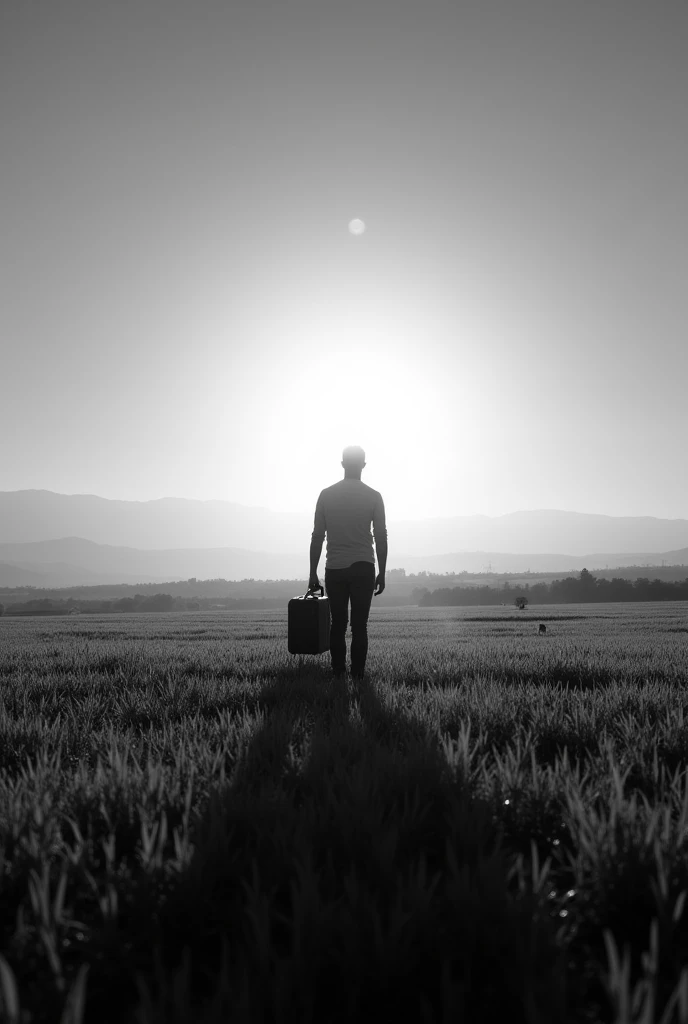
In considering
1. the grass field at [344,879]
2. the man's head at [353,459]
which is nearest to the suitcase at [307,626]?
the man's head at [353,459]

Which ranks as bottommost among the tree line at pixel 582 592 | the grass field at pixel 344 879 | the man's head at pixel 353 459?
the tree line at pixel 582 592

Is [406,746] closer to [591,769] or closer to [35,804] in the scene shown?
[591,769]

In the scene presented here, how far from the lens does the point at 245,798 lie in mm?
2182

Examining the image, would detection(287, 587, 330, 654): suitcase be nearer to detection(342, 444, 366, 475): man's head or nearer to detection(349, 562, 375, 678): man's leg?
detection(349, 562, 375, 678): man's leg

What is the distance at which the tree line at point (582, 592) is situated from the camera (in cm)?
6500

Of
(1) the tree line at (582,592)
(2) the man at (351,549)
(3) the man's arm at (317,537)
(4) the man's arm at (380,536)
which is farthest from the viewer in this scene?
(1) the tree line at (582,592)

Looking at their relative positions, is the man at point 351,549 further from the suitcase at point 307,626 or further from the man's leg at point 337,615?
the suitcase at point 307,626

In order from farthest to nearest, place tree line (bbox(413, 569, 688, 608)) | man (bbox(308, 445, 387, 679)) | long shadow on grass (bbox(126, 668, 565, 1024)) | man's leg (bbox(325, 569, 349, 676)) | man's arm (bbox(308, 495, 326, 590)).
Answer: tree line (bbox(413, 569, 688, 608)) → man's arm (bbox(308, 495, 326, 590)) → man (bbox(308, 445, 387, 679)) → man's leg (bbox(325, 569, 349, 676)) → long shadow on grass (bbox(126, 668, 565, 1024))

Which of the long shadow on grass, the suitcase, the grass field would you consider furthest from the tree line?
the long shadow on grass

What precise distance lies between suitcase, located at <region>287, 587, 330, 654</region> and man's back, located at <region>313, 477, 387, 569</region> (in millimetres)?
553

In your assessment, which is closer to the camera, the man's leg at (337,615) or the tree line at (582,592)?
the man's leg at (337,615)

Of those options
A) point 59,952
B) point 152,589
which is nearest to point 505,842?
point 59,952

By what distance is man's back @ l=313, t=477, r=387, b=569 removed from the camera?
21.5ft

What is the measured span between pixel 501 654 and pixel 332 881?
6502 mm
